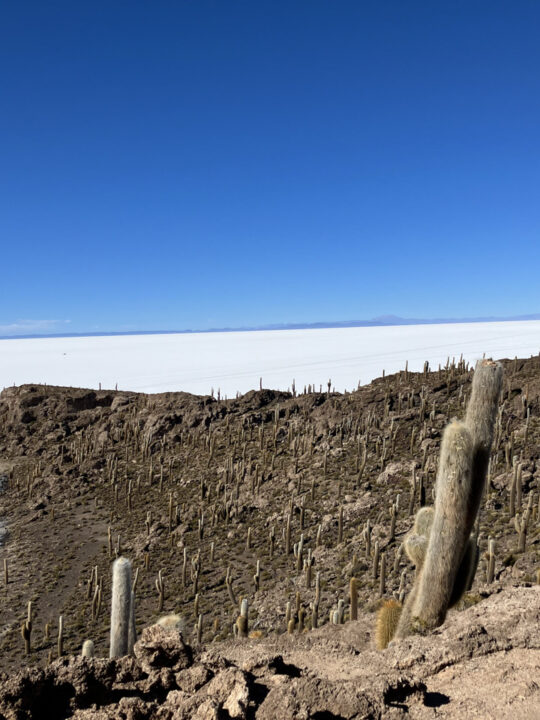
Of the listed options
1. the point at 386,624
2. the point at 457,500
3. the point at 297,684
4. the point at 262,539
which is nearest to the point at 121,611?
the point at 386,624

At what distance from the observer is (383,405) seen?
20.4 metres

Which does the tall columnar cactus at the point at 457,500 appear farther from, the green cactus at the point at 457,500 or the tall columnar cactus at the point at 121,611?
the tall columnar cactus at the point at 121,611

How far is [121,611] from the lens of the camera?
6.02m

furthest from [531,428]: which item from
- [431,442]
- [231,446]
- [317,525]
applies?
[231,446]

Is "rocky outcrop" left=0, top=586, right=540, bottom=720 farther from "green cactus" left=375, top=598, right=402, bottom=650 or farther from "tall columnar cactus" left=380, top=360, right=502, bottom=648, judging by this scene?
"green cactus" left=375, top=598, right=402, bottom=650

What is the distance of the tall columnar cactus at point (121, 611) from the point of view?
599 centimetres

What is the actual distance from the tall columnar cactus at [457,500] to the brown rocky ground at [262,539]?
35 centimetres

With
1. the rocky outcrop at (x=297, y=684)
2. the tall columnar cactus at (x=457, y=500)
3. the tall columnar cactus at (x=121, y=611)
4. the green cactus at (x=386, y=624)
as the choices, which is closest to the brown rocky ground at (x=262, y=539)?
the rocky outcrop at (x=297, y=684)

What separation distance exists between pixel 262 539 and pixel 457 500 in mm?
10726

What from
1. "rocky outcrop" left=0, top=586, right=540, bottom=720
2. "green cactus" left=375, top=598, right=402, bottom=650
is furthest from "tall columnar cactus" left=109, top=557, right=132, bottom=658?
"green cactus" left=375, top=598, right=402, bottom=650

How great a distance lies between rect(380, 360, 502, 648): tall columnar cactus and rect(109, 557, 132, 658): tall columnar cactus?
3059 mm

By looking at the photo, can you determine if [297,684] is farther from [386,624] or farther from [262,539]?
[262,539]

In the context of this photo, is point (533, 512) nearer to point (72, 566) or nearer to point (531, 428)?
point (531, 428)

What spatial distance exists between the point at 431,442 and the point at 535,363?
702cm
